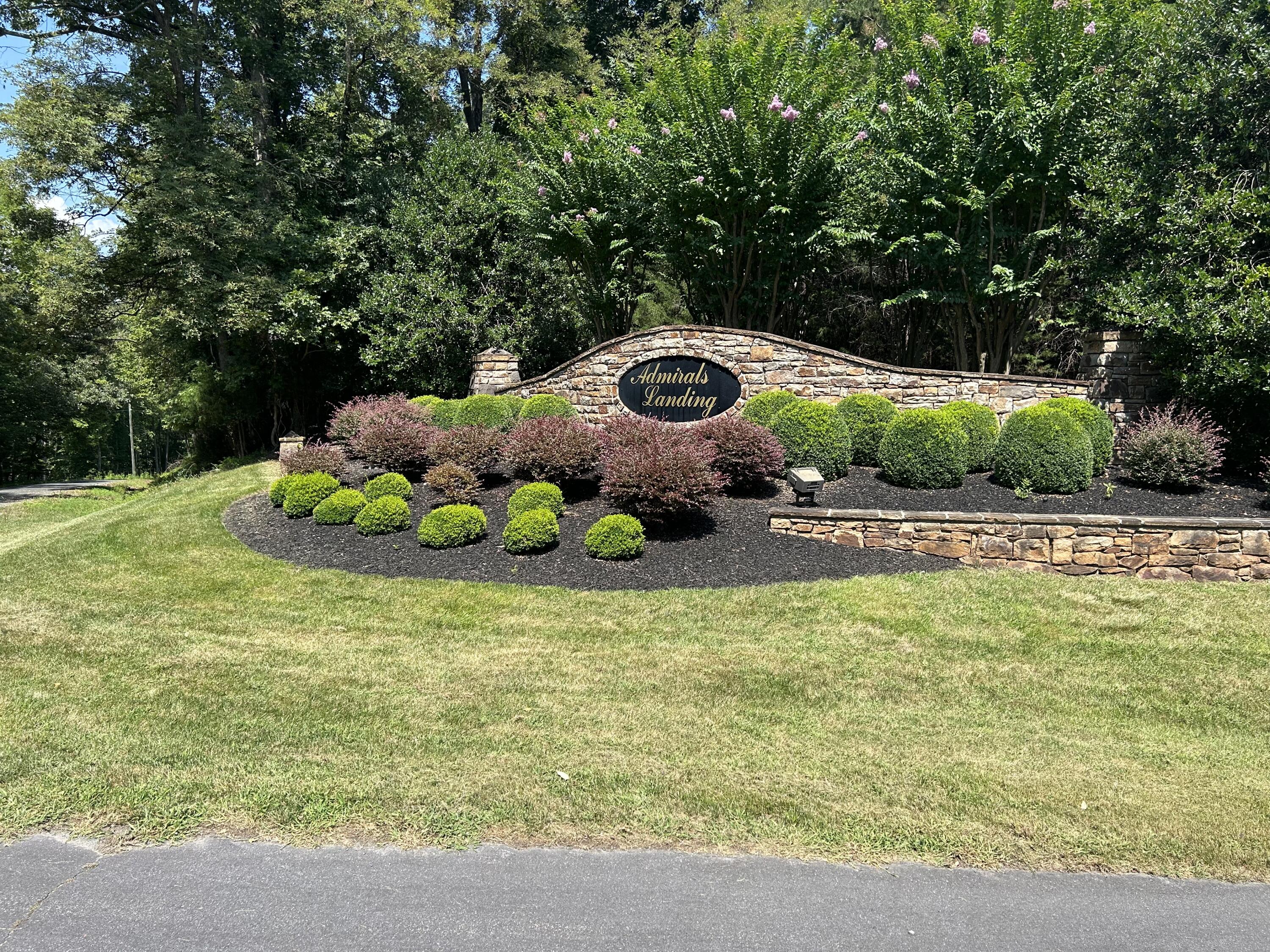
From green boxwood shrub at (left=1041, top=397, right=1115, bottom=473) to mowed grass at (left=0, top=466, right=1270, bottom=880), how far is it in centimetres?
258

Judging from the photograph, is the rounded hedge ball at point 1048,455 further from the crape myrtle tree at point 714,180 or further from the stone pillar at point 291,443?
the stone pillar at point 291,443

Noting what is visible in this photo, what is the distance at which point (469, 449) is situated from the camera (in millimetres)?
9352

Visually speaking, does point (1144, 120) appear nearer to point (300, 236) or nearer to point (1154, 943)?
point (1154, 943)

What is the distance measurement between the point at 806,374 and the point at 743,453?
278 centimetres

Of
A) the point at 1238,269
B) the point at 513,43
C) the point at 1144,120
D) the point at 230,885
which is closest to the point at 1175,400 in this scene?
the point at 1238,269

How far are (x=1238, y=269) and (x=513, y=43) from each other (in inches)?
761

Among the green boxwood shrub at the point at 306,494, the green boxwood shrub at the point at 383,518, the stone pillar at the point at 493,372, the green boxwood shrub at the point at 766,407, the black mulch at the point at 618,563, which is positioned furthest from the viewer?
the stone pillar at the point at 493,372

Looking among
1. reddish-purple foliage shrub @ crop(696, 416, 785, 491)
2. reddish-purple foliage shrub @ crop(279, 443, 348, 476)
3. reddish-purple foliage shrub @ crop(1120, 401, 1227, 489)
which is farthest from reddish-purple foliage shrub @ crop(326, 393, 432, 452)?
reddish-purple foliage shrub @ crop(1120, 401, 1227, 489)

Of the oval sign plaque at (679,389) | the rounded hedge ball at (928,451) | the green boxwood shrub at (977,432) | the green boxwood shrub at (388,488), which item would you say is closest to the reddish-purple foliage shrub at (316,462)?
the green boxwood shrub at (388,488)

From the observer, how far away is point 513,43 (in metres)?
21.9

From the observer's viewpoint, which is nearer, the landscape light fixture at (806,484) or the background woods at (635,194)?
the landscape light fixture at (806,484)

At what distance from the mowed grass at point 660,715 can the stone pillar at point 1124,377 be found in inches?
153

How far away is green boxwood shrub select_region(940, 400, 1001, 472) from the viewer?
30.3 feet

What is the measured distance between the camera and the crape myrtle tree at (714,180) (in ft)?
37.8
